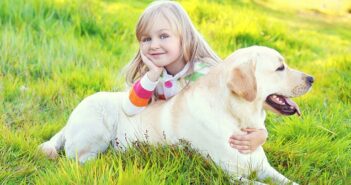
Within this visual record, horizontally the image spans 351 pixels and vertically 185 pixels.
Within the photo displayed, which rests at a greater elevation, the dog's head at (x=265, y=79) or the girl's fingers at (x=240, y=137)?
the dog's head at (x=265, y=79)

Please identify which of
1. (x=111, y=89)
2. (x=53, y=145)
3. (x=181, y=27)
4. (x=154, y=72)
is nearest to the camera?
(x=154, y=72)

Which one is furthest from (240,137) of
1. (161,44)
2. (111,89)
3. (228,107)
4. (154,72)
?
(111,89)

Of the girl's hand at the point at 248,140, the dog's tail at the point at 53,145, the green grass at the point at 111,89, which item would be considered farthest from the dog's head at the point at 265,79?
the dog's tail at the point at 53,145

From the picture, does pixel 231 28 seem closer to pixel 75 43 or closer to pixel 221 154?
pixel 75 43

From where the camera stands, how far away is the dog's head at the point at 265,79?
2740mm

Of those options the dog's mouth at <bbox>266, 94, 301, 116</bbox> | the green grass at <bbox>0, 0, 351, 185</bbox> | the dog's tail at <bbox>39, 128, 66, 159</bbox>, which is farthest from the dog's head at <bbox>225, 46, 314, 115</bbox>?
the dog's tail at <bbox>39, 128, 66, 159</bbox>

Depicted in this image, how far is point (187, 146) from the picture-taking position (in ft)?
9.71

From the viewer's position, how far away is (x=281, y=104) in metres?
2.98

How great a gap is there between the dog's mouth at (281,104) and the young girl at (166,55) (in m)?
0.52

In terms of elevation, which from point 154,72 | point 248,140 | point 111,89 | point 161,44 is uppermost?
point 161,44

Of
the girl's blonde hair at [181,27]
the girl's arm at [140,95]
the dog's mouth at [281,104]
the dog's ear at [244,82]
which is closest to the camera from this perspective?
the dog's ear at [244,82]

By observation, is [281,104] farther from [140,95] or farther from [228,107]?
[140,95]

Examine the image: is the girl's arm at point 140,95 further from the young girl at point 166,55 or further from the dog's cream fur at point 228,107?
the dog's cream fur at point 228,107

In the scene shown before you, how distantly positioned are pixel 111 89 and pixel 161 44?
146 cm
